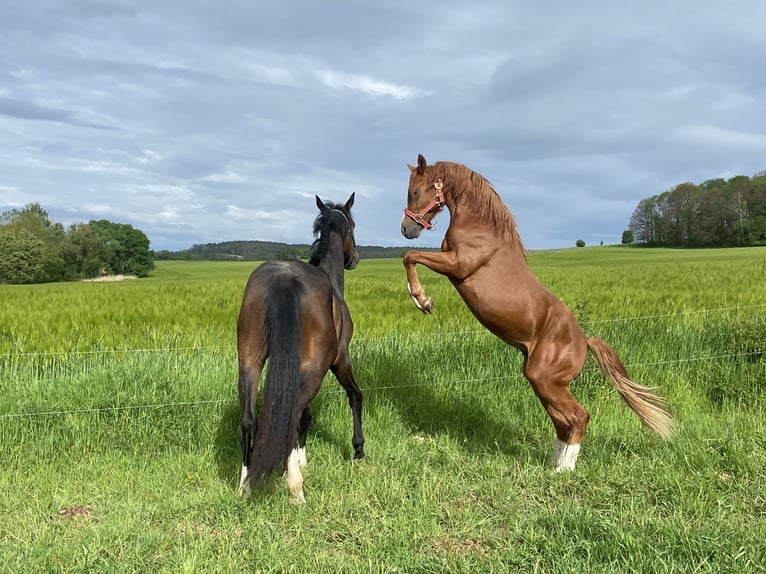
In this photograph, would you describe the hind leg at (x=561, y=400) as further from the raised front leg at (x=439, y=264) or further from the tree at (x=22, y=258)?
the tree at (x=22, y=258)

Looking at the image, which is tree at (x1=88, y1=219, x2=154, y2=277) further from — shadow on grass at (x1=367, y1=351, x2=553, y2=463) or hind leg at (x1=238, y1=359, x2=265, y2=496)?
hind leg at (x1=238, y1=359, x2=265, y2=496)

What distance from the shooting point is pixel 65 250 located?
58625 mm

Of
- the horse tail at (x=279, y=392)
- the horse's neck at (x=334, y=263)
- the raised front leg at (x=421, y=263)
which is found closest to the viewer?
the horse tail at (x=279, y=392)

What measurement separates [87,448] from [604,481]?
4231 mm

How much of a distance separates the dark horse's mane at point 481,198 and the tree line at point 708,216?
76.8 metres

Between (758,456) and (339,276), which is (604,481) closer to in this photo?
(758,456)

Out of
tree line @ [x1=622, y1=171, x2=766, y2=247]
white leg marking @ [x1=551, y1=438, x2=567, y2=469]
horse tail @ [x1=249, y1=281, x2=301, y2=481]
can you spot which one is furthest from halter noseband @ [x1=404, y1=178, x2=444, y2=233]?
tree line @ [x1=622, y1=171, x2=766, y2=247]

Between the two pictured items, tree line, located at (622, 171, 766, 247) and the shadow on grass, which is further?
tree line, located at (622, 171, 766, 247)

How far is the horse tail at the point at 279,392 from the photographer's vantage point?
3152 mm

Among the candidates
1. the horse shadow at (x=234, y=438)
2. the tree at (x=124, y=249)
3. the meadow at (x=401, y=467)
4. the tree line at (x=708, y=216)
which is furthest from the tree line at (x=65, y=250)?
the tree line at (x=708, y=216)

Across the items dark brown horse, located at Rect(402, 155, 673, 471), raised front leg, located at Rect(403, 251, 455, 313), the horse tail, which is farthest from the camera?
dark brown horse, located at Rect(402, 155, 673, 471)

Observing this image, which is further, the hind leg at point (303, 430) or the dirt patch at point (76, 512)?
the hind leg at point (303, 430)

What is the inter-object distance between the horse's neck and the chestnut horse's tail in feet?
6.92

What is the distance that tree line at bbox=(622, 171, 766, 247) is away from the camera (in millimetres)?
68438
